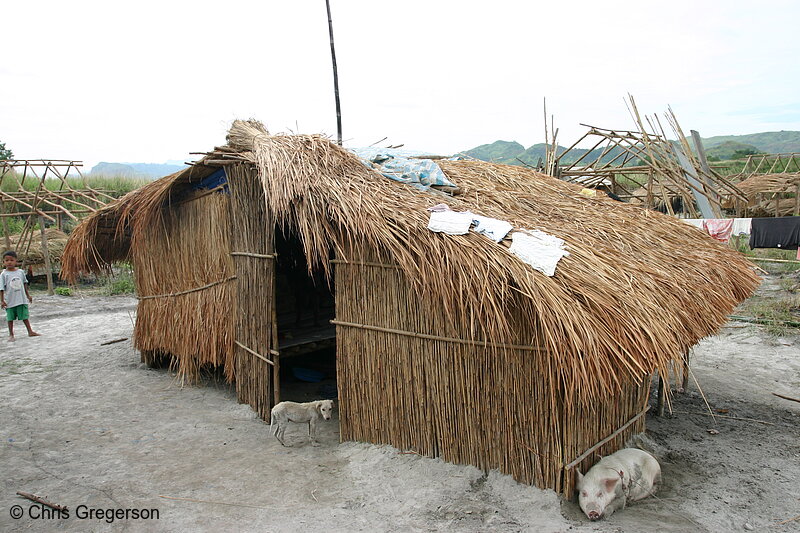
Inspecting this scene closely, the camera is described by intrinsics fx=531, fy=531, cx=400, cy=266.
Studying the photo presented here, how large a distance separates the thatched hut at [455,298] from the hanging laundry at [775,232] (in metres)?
3.87

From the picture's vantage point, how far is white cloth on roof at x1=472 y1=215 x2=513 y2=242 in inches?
161

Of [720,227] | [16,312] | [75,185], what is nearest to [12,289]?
[16,312]

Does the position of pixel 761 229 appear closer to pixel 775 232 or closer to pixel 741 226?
pixel 775 232

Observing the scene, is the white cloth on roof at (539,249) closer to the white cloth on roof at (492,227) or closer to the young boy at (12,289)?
the white cloth on roof at (492,227)

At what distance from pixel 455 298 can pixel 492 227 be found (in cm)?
65

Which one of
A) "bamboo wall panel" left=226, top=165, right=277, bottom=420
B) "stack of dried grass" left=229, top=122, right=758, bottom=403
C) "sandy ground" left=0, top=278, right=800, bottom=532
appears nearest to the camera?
"stack of dried grass" left=229, top=122, right=758, bottom=403

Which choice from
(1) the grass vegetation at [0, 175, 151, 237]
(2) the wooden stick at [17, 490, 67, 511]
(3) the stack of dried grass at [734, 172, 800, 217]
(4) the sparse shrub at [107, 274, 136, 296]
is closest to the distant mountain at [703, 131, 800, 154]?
(3) the stack of dried grass at [734, 172, 800, 217]

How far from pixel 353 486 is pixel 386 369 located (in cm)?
100

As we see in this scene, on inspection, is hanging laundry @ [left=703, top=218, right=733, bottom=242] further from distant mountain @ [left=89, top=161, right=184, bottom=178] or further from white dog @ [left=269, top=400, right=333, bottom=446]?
distant mountain @ [left=89, top=161, right=184, bottom=178]

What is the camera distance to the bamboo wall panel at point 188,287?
6.41 m

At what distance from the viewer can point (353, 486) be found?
4383mm

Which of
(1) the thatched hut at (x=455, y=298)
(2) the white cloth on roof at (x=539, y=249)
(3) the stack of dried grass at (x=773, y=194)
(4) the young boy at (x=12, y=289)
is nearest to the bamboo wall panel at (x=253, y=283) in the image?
(1) the thatched hut at (x=455, y=298)

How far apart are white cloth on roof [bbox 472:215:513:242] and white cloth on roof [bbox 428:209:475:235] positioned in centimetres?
7

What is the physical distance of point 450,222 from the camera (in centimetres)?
428
